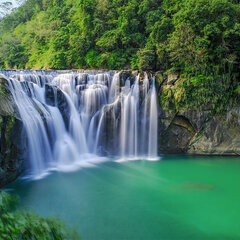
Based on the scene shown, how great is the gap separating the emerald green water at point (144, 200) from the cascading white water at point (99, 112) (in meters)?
1.67

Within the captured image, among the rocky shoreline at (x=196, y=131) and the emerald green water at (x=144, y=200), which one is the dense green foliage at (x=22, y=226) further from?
the rocky shoreline at (x=196, y=131)

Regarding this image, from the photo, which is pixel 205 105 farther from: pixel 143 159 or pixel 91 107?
pixel 91 107

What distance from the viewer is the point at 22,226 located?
1.85 meters

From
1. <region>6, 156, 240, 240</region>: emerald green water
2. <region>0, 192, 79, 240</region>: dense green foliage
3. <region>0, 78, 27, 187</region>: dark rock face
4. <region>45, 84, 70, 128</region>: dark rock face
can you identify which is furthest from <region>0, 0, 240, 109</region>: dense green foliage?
<region>0, 192, 79, 240</region>: dense green foliage

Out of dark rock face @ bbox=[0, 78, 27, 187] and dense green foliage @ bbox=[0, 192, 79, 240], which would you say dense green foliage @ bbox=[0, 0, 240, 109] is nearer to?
dark rock face @ bbox=[0, 78, 27, 187]

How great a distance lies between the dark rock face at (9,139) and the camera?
7086 millimetres

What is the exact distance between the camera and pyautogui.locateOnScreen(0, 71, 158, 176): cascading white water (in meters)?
10.8

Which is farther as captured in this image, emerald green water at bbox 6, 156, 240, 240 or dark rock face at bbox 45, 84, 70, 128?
dark rock face at bbox 45, 84, 70, 128

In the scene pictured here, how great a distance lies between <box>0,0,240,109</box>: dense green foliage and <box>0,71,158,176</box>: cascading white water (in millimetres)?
2251

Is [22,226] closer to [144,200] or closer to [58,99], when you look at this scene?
[144,200]

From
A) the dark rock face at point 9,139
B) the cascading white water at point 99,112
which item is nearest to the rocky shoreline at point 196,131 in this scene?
the cascading white water at point 99,112

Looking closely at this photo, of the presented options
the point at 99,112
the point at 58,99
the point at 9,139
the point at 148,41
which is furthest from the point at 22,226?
the point at 148,41

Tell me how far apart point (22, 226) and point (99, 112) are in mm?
10236

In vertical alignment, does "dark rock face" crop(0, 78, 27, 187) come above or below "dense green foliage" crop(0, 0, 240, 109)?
below
